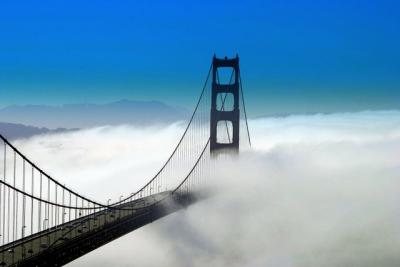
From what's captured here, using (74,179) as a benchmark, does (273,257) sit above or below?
below

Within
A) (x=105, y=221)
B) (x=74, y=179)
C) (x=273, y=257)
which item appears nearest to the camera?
(x=105, y=221)

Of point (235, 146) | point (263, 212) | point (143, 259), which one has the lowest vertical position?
point (143, 259)

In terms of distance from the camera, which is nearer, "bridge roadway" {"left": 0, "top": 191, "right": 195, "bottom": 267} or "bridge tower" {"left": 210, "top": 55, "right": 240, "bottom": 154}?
"bridge roadway" {"left": 0, "top": 191, "right": 195, "bottom": 267}

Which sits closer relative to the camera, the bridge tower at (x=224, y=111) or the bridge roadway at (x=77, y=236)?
the bridge roadway at (x=77, y=236)

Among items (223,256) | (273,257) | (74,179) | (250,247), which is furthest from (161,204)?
(74,179)

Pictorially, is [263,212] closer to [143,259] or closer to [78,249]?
[143,259]

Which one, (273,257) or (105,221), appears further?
(273,257)

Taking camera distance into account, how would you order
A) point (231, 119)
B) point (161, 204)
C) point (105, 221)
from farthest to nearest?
point (231, 119)
point (161, 204)
point (105, 221)
